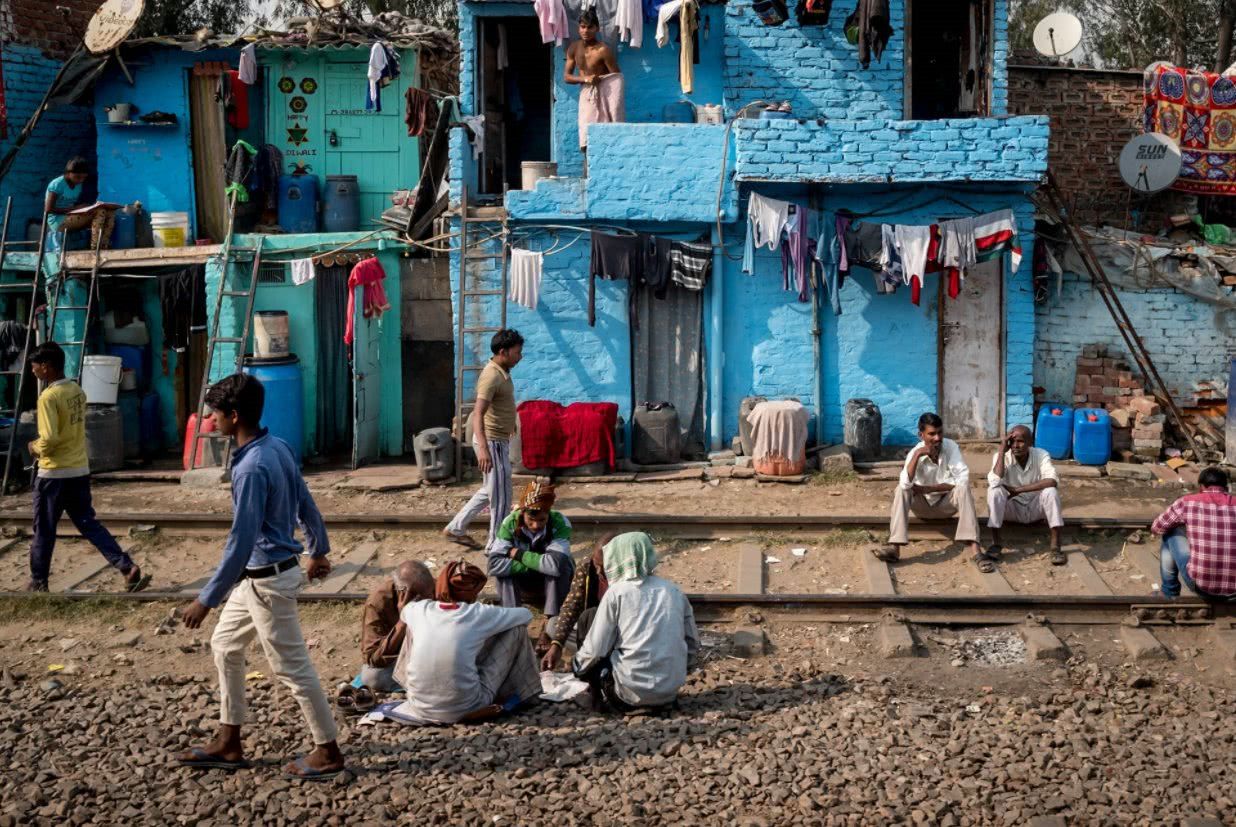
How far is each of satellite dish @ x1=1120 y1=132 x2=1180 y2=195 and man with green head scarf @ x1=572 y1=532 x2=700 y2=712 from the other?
11.6 m

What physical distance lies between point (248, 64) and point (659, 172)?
5734mm

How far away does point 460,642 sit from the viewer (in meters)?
7.27

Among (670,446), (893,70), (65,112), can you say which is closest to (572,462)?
(670,446)

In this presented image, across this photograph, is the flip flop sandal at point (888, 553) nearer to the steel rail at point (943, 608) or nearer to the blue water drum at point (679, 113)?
the steel rail at point (943, 608)

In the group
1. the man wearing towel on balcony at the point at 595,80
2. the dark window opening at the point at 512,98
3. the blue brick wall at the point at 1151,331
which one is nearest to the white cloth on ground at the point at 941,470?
the blue brick wall at the point at 1151,331

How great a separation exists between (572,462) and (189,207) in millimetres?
6642

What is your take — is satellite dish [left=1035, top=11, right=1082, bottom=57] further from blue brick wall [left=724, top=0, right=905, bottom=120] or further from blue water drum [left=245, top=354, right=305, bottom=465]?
blue water drum [left=245, top=354, right=305, bottom=465]

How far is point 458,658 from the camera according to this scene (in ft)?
24.0

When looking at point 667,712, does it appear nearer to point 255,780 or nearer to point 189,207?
point 255,780

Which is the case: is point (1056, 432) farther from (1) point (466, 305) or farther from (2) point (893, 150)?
(1) point (466, 305)

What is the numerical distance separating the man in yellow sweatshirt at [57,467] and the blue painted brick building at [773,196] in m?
5.24

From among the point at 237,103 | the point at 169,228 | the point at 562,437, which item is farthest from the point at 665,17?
the point at 169,228

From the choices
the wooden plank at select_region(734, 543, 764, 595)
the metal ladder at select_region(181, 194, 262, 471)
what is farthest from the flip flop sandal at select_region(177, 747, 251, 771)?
the metal ladder at select_region(181, 194, 262, 471)

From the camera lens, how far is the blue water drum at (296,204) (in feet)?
54.7
